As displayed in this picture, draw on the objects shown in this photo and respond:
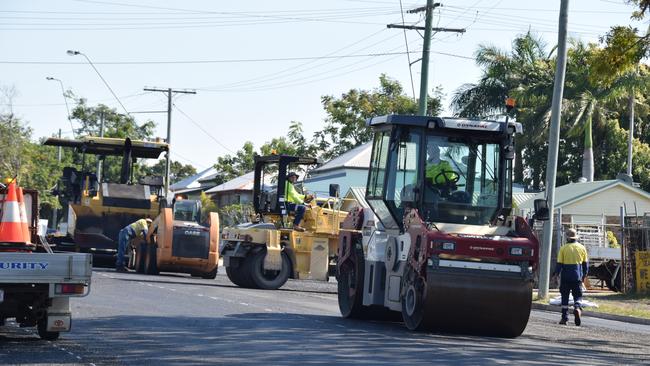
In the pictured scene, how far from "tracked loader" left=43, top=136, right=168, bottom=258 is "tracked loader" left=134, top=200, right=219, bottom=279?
170cm

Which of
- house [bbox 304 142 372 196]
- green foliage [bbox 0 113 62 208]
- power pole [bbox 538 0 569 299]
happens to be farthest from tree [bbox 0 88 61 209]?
power pole [bbox 538 0 569 299]

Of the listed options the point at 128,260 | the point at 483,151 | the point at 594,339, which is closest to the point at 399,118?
the point at 483,151

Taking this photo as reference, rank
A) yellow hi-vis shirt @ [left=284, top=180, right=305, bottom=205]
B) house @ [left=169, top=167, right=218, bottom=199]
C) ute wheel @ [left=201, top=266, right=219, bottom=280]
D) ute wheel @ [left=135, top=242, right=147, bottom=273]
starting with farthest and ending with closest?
house @ [left=169, top=167, right=218, bottom=199] < ute wheel @ [left=135, top=242, right=147, bottom=273] < ute wheel @ [left=201, top=266, right=219, bottom=280] < yellow hi-vis shirt @ [left=284, top=180, right=305, bottom=205]

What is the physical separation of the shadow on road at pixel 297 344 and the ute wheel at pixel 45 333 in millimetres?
462

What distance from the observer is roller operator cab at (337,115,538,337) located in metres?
16.2

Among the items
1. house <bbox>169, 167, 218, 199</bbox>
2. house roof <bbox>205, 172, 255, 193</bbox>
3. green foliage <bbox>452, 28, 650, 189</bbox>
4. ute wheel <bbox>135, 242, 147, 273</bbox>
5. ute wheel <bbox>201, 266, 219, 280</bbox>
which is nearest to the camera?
ute wheel <bbox>201, 266, 219, 280</bbox>

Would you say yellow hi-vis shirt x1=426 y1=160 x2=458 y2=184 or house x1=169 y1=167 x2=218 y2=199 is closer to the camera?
yellow hi-vis shirt x1=426 y1=160 x2=458 y2=184

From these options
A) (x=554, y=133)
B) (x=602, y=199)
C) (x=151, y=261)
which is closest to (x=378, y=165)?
(x=554, y=133)

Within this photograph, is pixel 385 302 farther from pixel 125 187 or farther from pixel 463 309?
pixel 125 187

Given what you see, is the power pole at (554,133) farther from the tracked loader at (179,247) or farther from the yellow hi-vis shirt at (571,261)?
the tracked loader at (179,247)

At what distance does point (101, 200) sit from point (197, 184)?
72.4 meters

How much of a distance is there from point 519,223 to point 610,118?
43.1 m

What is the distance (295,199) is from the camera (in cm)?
2789

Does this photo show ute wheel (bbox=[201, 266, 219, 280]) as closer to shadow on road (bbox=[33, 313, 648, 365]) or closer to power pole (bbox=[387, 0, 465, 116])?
power pole (bbox=[387, 0, 465, 116])
